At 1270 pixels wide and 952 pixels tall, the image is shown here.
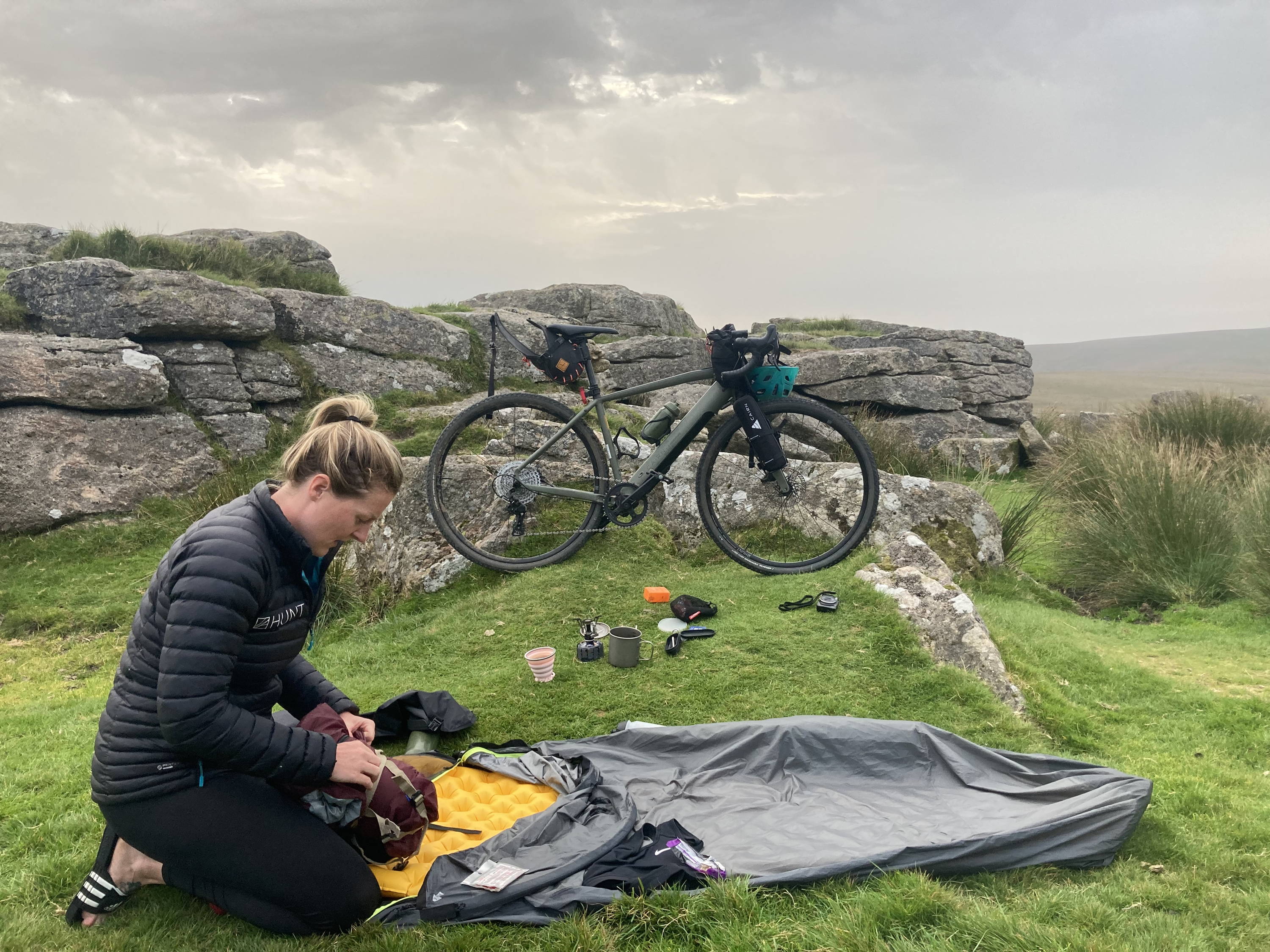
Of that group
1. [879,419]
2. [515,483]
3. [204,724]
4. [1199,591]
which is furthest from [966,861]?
[879,419]

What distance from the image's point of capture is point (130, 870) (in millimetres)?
2561

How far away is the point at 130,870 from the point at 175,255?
1139 centimetres

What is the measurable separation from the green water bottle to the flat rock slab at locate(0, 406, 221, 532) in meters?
6.12

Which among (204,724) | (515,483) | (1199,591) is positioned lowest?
(1199,591)

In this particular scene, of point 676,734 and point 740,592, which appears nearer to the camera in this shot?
point 676,734

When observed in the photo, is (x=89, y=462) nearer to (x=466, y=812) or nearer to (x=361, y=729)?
(x=361, y=729)

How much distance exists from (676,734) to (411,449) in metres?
6.00

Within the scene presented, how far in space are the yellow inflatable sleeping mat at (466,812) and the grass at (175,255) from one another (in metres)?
9.71

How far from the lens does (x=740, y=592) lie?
554cm

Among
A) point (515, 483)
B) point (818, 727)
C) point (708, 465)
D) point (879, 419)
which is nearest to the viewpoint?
point (818, 727)

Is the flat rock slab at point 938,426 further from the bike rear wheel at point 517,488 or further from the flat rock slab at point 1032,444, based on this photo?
the bike rear wheel at point 517,488

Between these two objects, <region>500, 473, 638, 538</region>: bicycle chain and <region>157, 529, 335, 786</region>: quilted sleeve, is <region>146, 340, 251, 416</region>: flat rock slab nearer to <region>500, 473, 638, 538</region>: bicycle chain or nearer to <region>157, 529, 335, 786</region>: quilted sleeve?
<region>500, 473, 638, 538</region>: bicycle chain

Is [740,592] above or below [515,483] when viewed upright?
below

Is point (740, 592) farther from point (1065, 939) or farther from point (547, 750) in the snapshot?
point (1065, 939)
